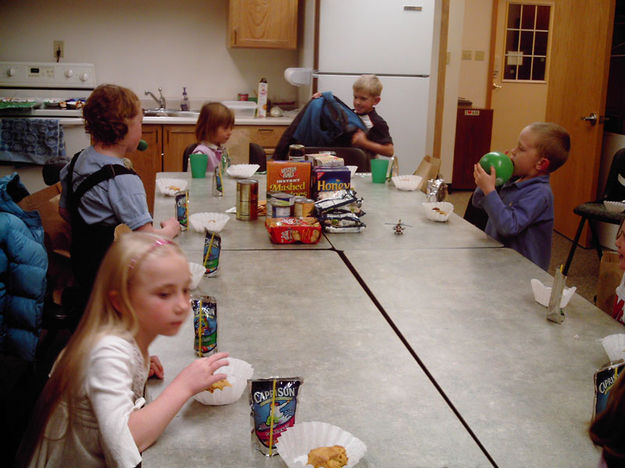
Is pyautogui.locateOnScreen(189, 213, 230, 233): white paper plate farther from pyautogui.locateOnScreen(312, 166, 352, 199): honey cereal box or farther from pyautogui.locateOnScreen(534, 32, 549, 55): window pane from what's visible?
pyautogui.locateOnScreen(534, 32, 549, 55): window pane

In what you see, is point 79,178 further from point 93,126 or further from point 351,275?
point 351,275

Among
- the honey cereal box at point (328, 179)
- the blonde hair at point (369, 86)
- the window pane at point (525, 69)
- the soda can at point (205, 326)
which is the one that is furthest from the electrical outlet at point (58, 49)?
the window pane at point (525, 69)

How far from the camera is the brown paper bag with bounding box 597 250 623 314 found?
2156 millimetres

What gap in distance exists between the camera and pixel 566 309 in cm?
192

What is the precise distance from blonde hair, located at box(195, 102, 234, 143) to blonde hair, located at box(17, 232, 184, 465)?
2550 millimetres

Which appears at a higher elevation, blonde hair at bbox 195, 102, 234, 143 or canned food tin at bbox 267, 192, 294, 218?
blonde hair at bbox 195, 102, 234, 143

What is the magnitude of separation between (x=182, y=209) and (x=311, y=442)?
59.5 inches

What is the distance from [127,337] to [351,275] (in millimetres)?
1053

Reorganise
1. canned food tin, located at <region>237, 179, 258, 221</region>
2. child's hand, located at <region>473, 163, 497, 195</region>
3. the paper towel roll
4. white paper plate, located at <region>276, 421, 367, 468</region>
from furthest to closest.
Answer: the paper towel roll
canned food tin, located at <region>237, 179, 258, 221</region>
child's hand, located at <region>473, 163, 497, 195</region>
white paper plate, located at <region>276, 421, 367, 468</region>

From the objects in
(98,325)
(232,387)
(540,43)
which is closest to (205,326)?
(232,387)

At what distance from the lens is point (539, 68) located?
8.32m

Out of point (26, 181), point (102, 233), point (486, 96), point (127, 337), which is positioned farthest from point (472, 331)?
point (486, 96)

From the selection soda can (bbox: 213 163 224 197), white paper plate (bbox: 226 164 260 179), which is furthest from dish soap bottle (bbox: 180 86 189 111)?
soda can (bbox: 213 163 224 197)

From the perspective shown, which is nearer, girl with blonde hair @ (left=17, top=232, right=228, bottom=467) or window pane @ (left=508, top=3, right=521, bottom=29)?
girl with blonde hair @ (left=17, top=232, right=228, bottom=467)
